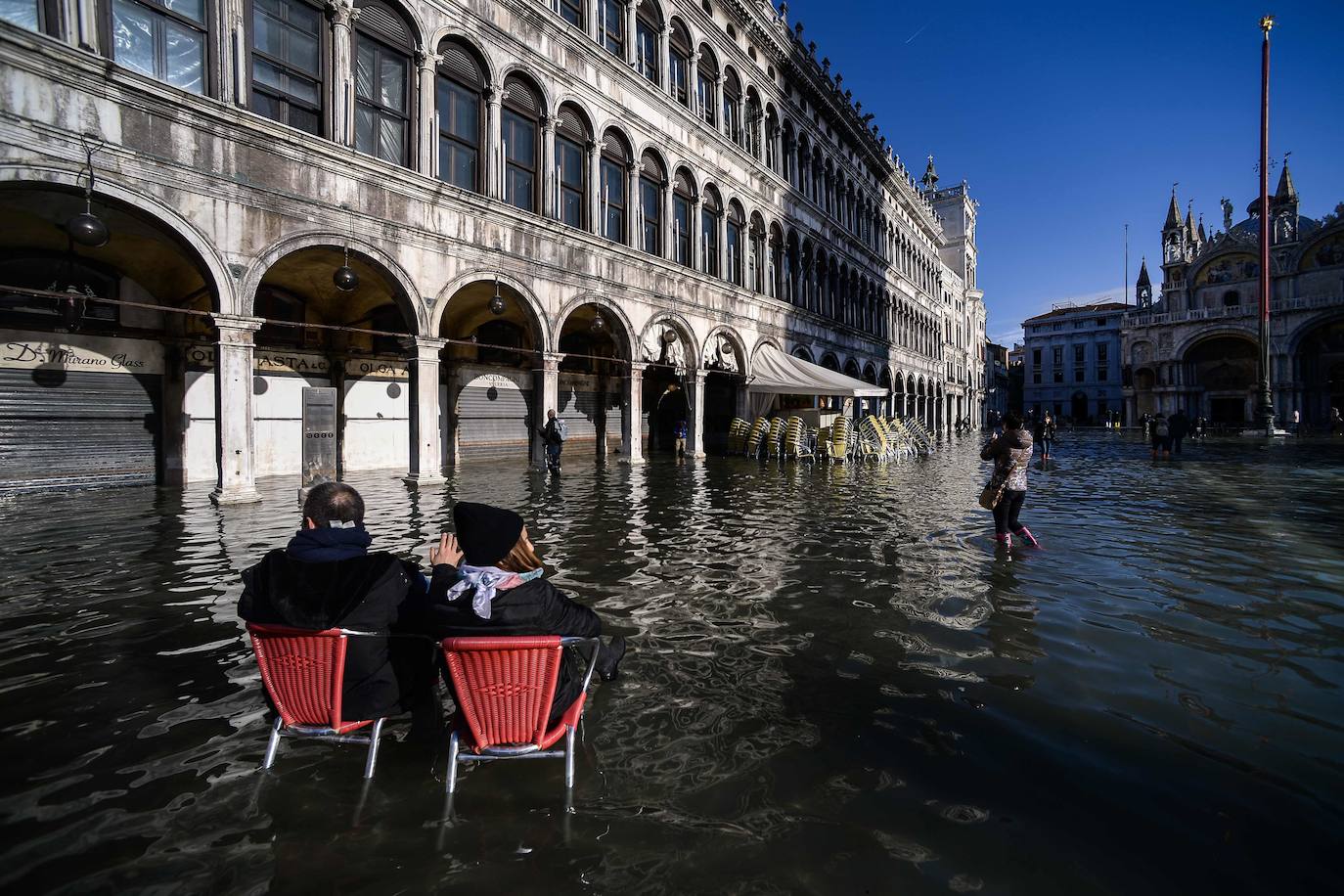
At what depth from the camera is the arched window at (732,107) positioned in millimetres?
21828

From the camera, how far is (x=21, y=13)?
27.1ft

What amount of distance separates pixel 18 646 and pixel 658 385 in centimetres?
2042

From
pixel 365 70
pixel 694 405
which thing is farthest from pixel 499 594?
pixel 694 405

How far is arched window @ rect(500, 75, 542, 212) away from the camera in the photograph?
1450 centimetres

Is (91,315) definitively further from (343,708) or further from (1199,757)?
(1199,757)

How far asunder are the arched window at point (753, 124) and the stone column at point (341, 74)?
14817 mm

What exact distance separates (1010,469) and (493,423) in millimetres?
14341

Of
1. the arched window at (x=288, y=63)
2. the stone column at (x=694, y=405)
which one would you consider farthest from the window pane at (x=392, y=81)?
the stone column at (x=694, y=405)

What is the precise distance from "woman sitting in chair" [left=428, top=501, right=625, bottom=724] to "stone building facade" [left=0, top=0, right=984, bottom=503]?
8970mm

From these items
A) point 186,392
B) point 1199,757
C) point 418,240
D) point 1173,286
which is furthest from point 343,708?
point 1173,286

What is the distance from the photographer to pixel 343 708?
2.71 meters

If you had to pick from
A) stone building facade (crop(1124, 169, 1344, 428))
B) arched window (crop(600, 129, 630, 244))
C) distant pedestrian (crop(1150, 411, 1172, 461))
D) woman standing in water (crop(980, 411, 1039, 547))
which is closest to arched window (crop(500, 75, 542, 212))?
arched window (crop(600, 129, 630, 244))

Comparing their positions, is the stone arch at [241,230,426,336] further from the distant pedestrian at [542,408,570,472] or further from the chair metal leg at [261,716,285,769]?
the chair metal leg at [261,716,285,769]

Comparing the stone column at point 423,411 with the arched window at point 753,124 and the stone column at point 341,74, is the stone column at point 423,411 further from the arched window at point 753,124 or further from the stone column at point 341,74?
the arched window at point 753,124
